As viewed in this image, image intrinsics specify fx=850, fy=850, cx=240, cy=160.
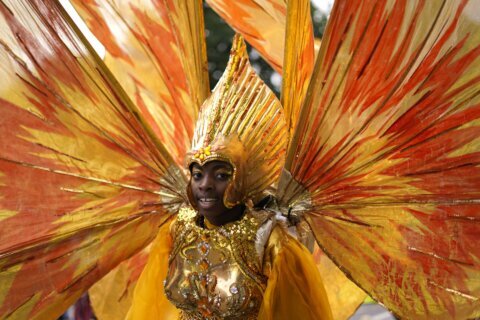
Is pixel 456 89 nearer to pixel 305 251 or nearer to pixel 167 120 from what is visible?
pixel 305 251

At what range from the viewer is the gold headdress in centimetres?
417

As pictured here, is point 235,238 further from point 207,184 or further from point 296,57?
point 296,57

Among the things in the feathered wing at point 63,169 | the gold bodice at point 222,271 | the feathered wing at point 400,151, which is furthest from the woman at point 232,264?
the feathered wing at point 63,169

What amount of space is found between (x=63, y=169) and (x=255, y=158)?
1039 millimetres

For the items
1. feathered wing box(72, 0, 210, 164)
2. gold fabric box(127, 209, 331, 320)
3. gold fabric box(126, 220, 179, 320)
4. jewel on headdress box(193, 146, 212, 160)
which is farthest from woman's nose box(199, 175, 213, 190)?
feathered wing box(72, 0, 210, 164)

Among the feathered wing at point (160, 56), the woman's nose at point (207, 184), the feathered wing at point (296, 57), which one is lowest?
the woman's nose at point (207, 184)

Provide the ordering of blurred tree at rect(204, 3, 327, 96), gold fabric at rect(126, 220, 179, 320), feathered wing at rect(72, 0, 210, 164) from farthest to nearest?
blurred tree at rect(204, 3, 327, 96) → feathered wing at rect(72, 0, 210, 164) → gold fabric at rect(126, 220, 179, 320)

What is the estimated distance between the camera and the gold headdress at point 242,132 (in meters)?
4.17

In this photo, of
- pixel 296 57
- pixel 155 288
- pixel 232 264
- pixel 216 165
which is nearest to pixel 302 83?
pixel 296 57

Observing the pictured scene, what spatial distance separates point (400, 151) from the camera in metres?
3.97

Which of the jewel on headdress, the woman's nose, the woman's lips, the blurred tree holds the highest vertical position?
the blurred tree

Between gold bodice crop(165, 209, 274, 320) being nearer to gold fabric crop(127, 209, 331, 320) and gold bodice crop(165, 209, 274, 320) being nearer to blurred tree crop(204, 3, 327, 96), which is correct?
gold fabric crop(127, 209, 331, 320)

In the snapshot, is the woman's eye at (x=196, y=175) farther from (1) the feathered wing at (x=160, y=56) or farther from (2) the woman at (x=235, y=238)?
(1) the feathered wing at (x=160, y=56)

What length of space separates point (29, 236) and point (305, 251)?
1.42 meters
